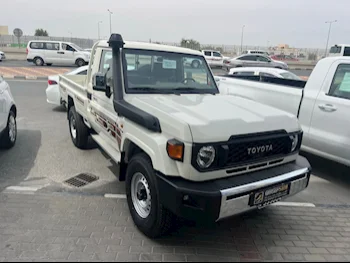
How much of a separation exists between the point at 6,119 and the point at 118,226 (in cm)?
339

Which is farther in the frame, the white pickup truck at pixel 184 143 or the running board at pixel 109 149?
the running board at pixel 109 149

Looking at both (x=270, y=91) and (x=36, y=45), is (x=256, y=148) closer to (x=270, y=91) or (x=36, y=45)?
(x=270, y=91)

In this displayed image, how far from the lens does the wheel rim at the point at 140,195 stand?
3083 millimetres

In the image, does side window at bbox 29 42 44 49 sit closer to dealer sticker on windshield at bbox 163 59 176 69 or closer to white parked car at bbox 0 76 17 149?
white parked car at bbox 0 76 17 149

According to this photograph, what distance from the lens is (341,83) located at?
180 inches

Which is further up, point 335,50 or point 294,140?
point 335,50

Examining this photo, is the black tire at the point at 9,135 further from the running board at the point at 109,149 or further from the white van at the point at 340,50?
the white van at the point at 340,50

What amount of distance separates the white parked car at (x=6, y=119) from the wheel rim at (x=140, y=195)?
317cm

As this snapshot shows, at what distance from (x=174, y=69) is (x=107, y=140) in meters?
1.42

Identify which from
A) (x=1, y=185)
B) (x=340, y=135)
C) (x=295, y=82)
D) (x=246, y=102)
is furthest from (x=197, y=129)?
(x=295, y=82)

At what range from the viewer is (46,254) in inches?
110

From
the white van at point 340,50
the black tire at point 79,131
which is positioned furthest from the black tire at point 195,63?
the white van at point 340,50

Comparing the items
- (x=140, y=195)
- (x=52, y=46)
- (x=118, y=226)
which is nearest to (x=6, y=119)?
(x=118, y=226)

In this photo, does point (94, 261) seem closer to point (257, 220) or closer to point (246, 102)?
point (257, 220)
